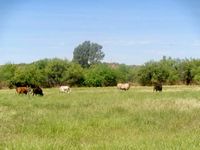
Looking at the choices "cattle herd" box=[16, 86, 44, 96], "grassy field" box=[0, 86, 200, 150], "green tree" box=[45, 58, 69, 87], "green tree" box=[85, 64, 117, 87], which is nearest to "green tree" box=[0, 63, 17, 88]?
"green tree" box=[45, 58, 69, 87]

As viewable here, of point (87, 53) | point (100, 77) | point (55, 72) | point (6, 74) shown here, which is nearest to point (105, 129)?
point (6, 74)

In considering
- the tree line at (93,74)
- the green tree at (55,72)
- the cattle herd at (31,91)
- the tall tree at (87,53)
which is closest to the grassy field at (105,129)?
the cattle herd at (31,91)

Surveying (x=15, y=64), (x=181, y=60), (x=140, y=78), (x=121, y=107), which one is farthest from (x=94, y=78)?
(x=121, y=107)

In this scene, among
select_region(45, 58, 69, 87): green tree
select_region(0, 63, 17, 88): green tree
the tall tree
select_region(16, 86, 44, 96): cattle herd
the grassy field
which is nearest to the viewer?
the grassy field

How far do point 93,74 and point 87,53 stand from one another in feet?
149

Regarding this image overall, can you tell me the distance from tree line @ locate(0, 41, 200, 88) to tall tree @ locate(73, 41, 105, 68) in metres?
35.2

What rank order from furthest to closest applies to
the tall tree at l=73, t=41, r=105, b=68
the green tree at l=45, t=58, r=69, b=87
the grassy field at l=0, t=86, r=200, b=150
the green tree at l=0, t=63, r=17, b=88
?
the tall tree at l=73, t=41, r=105, b=68 < the green tree at l=45, t=58, r=69, b=87 < the green tree at l=0, t=63, r=17, b=88 < the grassy field at l=0, t=86, r=200, b=150

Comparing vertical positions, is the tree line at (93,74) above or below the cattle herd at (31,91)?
above

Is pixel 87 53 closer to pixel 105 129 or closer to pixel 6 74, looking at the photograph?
pixel 6 74

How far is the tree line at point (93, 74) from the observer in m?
73.9

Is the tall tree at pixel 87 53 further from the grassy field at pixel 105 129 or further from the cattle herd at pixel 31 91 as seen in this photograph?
the grassy field at pixel 105 129

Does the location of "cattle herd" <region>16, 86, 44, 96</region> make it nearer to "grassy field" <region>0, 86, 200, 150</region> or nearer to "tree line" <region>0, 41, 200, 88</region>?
"grassy field" <region>0, 86, 200, 150</region>

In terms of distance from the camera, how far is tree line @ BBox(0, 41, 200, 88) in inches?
2911

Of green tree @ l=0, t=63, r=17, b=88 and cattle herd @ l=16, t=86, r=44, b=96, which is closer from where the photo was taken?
cattle herd @ l=16, t=86, r=44, b=96
